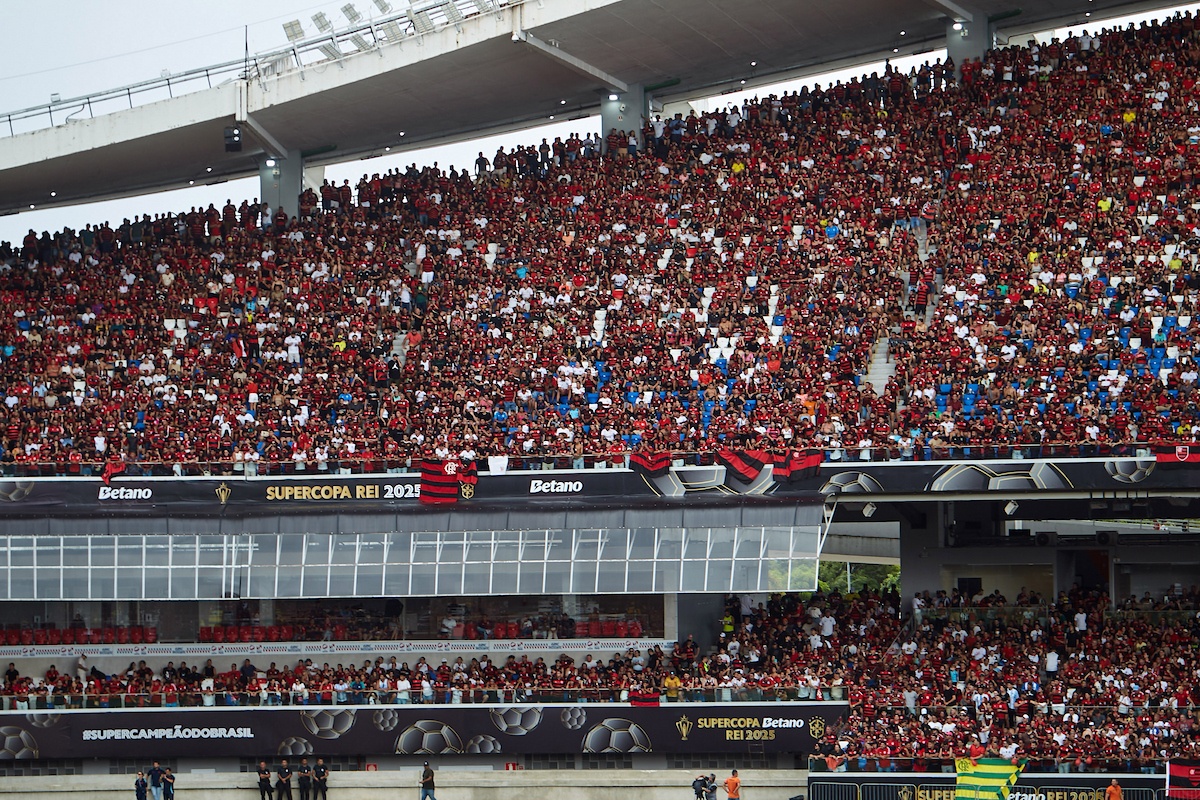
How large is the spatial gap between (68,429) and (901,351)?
1967 centimetres

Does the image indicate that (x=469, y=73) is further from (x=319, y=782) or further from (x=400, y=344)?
(x=319, y=782)

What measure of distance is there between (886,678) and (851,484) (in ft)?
13.5

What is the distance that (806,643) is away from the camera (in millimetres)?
35625

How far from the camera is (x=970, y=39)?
43750 mm

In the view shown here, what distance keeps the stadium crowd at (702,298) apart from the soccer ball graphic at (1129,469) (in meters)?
0.43

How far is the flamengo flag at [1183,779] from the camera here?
29.9 meters

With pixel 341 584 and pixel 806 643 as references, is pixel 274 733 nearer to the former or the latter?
pixel 341 584

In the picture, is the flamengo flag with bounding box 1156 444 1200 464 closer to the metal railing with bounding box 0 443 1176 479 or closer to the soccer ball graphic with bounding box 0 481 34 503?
the metal railing with bounding box 0 443 1176 479

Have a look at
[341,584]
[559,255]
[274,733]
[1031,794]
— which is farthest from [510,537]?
[1031,794]

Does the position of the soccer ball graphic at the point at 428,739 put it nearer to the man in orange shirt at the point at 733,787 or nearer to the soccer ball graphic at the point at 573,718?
the soccer ball graphic at the point at 573,718

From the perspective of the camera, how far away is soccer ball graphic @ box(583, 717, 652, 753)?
3434cm

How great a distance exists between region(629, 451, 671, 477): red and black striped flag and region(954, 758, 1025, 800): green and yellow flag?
28.2ft

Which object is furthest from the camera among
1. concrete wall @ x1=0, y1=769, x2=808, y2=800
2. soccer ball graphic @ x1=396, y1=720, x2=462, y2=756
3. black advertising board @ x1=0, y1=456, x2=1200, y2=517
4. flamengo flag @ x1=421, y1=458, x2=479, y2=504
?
flamengo flag @ x1=421, y1=458, x2=479, y2=504

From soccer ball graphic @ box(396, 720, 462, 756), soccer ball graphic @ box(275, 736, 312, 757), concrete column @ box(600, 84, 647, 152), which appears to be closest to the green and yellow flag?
soccer ball graphic @ box(396, 720, 462, 756)
